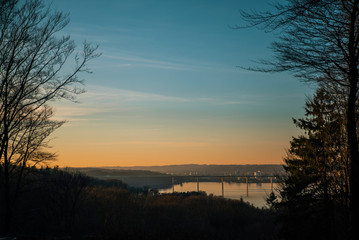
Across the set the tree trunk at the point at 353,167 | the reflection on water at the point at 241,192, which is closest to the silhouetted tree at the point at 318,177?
the tree trunk at the point at 353,167

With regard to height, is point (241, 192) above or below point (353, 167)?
below

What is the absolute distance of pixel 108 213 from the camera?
28.5 meters

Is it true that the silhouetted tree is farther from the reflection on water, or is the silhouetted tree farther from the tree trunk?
the reflection on water

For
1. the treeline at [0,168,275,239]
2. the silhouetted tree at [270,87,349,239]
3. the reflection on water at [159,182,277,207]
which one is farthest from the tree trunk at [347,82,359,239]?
the reflection on water at [159,182,277,207]

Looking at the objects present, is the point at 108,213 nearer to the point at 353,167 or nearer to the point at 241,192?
the point at 353,167

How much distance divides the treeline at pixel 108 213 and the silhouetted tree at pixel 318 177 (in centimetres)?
423

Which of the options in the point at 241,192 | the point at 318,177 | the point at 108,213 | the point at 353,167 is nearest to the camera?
the point at 353,167

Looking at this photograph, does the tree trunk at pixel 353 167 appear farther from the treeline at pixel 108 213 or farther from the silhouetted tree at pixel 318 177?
the treeline at pixel 108 213

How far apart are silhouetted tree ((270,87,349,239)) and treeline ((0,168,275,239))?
423cm

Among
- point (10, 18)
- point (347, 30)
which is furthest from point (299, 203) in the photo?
point (10, 18)

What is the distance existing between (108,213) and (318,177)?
57.0ft

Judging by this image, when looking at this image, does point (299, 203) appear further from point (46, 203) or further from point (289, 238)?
point (46, 203)

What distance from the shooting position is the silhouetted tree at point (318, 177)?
1318 cm

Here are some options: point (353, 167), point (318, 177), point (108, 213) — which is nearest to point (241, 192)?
point (108, 213)
